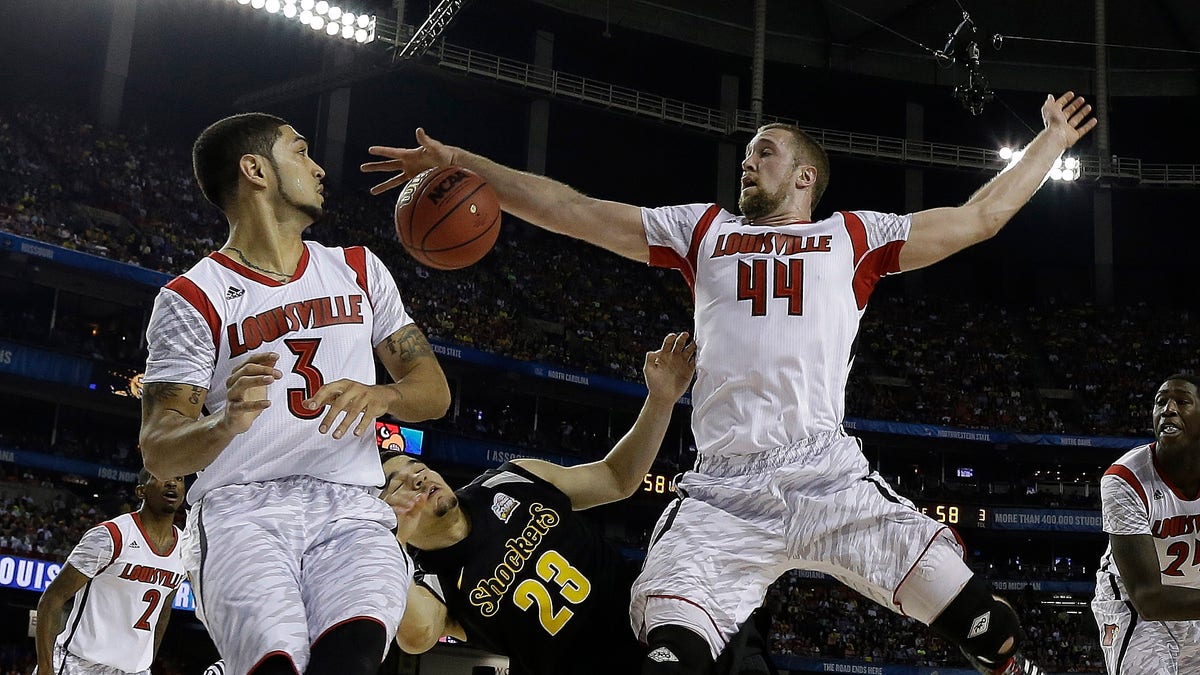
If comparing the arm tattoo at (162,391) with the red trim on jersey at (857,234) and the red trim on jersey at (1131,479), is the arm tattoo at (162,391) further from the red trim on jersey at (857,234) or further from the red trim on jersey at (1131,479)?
the red trim on jersey at (1131,479)

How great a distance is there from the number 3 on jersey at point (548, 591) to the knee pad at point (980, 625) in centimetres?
137

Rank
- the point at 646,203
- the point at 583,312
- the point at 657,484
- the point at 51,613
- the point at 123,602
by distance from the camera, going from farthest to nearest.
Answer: the point at 646,203 < the point at 583,312 < the point at 657,484 < the point at 123,602 < the point at 51,613

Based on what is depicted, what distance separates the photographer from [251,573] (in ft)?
11.4

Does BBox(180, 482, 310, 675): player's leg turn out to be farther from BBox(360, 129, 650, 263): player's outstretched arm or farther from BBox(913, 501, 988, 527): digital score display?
BBox(913, 501, 988, 527): digital score display

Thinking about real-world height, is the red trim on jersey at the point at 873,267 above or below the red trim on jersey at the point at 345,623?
above

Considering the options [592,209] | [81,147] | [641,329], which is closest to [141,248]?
[81,147]

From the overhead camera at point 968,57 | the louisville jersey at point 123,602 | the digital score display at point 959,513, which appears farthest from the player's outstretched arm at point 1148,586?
the digital score display at point 959,513

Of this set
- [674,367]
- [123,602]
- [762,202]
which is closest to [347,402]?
[674,367]

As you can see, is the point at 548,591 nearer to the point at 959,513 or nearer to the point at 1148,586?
the point at 1148,586

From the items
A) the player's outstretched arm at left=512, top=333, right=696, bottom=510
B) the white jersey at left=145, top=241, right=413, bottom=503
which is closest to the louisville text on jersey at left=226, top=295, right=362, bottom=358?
the white jersey at left=145, top=241, right=413, bottom=503

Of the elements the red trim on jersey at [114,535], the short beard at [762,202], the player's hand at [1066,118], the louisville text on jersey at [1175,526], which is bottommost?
the red trim on jersey at [114,535]

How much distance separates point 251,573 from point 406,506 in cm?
104

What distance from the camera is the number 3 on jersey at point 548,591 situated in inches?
179

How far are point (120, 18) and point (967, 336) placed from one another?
25815mm
